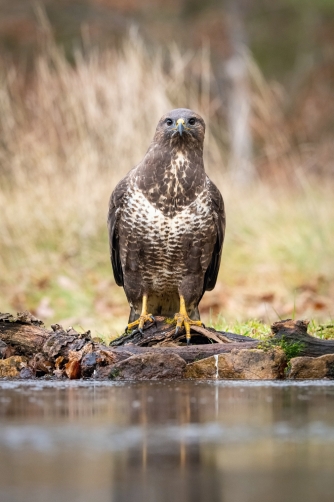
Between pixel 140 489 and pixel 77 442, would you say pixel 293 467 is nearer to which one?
pixel 140 489

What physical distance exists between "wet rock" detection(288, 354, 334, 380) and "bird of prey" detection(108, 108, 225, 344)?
2.70 feet

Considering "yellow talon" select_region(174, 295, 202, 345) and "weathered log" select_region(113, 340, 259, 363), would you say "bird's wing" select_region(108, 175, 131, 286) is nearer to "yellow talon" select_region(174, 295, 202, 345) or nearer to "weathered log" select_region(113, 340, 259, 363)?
"yellow talon" select_region(174, 295, 202, 345)

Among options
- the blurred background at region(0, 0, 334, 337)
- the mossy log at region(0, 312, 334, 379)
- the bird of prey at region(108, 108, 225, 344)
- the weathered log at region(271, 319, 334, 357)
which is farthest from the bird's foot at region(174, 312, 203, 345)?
the blurred background at region(0, 0, 334, 337)

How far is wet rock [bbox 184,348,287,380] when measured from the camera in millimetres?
4375

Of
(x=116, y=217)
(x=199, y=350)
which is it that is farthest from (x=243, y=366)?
(x=116, y=217)

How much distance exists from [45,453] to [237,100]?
13974 mm

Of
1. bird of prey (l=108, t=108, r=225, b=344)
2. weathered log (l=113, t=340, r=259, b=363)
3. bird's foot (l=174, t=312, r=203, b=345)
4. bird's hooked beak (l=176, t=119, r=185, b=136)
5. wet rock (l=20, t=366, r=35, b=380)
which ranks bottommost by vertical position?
wet rock (l=20, t=366, r=35, b=380)

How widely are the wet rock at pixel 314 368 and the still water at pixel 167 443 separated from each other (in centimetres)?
22

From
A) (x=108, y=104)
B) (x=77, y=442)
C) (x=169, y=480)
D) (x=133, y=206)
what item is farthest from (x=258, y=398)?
(x=108, y=104)

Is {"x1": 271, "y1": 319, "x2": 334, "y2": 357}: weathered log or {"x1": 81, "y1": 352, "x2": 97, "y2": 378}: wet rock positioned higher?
{"x1": 271, "y1": 319, "x2": 334, "y2": 357}: weathered log

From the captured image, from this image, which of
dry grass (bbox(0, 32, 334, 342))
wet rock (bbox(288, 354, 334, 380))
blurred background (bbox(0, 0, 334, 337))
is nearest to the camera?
wet rock (bbox(288, 354, 334, 380))

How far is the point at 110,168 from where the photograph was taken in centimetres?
948

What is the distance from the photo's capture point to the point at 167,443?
9.57ft

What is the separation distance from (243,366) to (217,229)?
126 centimetres
